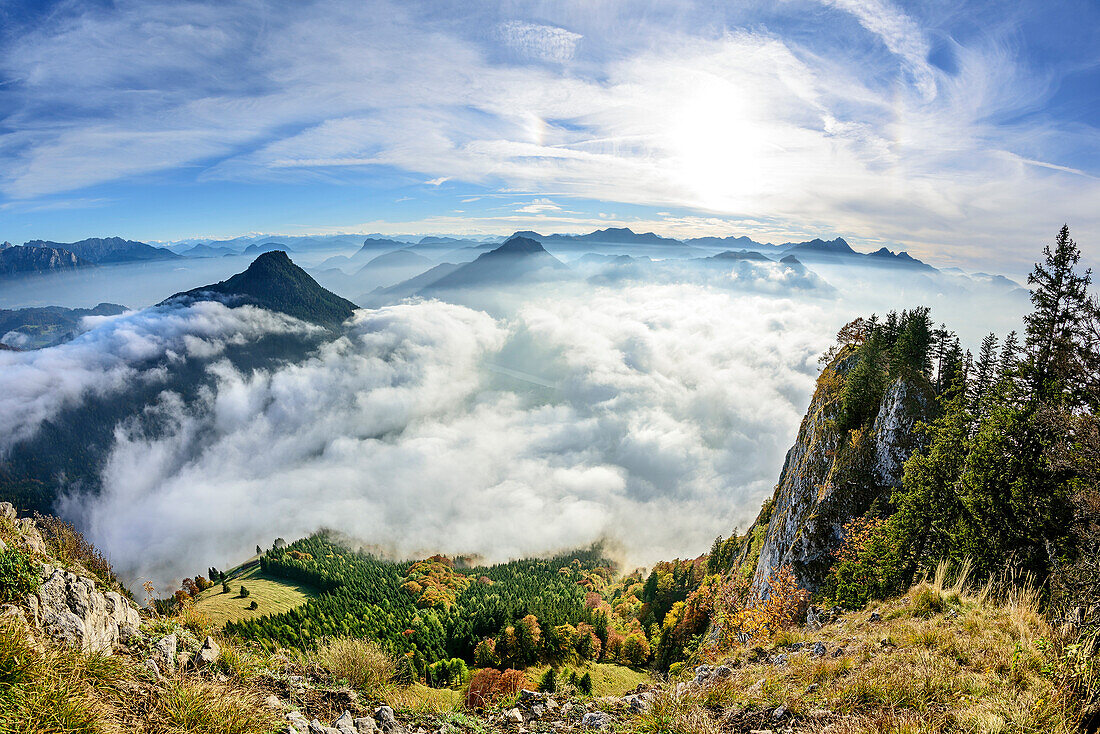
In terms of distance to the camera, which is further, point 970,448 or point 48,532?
point 970,448

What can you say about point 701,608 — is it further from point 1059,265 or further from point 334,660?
point 334,660

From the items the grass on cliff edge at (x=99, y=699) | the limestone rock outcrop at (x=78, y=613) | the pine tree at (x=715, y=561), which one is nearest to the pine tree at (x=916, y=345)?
the grass on cliff edge at (x=99, y=699)

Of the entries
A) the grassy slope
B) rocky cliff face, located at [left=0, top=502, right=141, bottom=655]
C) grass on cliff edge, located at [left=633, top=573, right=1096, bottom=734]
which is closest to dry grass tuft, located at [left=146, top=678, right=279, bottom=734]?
rocky cliff face, located at [left=0, top=502, right=141, bottom=655]

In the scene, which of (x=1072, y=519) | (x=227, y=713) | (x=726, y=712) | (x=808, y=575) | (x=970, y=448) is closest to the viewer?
(x=227, y=713)

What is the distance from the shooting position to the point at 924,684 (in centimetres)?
610

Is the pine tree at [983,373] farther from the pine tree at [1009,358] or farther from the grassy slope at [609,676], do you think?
the grassy slope at [609,676]

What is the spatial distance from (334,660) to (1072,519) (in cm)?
2015

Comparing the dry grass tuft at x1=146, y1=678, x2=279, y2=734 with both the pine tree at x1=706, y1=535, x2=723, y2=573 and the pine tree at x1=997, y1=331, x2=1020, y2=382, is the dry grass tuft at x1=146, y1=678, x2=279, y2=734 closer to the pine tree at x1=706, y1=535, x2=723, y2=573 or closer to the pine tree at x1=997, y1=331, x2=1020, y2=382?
the pine tree at x1=997, y1=331, x2=1020, y2=382

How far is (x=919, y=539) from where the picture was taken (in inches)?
655

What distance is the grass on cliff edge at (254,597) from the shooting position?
198ft

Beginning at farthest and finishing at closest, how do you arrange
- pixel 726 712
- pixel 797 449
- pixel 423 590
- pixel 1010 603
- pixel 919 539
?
pixel 423 590, pixel 797 449, pixel 919 539, pixel 1010 603, pixel 726 712

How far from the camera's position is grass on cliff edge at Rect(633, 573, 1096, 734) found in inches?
196

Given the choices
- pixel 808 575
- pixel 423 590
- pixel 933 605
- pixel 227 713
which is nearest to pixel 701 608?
pixel 808 575

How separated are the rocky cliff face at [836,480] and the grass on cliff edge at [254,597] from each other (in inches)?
2644
